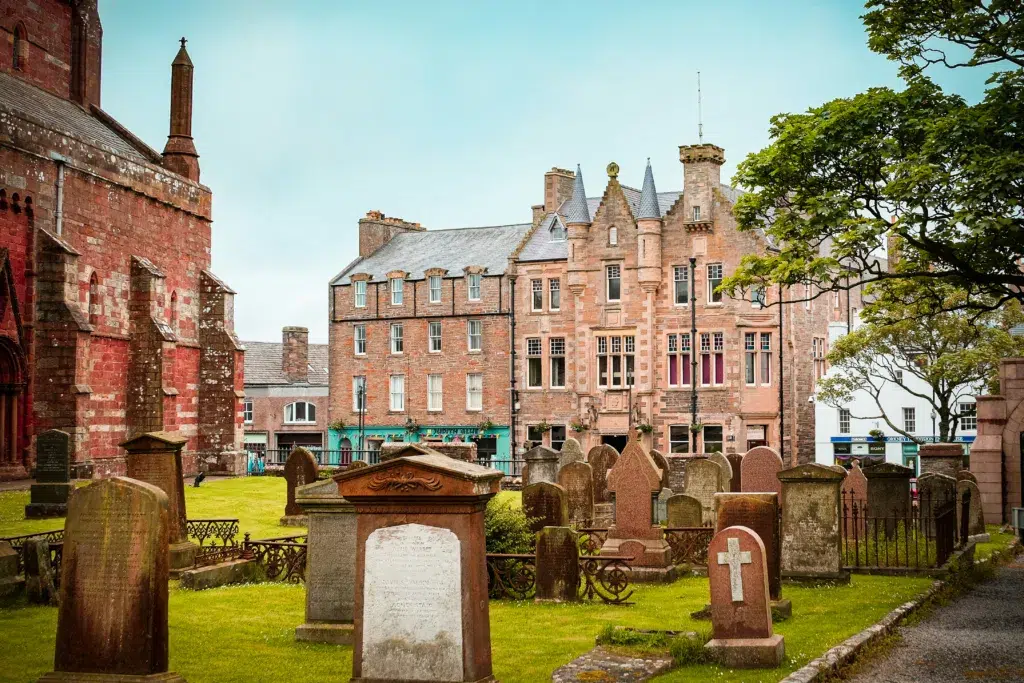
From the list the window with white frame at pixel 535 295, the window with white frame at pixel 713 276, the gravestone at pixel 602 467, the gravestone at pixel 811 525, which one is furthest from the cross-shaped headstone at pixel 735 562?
the window with white frame at pixel 535 295

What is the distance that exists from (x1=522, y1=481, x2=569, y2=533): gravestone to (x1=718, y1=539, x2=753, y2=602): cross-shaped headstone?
23.0 feet

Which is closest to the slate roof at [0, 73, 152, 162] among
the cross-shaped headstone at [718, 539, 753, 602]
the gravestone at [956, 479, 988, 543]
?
the gravestone at [956, 479, 988, 543]

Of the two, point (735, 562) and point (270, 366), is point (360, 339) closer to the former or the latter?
point (270, 366)

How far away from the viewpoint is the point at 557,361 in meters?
56.3

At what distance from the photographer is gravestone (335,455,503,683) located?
9492 millimetres

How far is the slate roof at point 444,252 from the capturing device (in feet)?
195

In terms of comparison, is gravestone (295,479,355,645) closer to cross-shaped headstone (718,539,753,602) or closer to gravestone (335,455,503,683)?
gravestone (335,455,503,683)

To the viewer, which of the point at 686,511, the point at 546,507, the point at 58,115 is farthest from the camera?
the point at 58,115

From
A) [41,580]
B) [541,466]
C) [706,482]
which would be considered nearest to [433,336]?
[541,466]

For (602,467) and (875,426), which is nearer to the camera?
(602,467)

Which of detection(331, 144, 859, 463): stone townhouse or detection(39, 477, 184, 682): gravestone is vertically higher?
detection(331, 144, 859, 463): stone townhouse

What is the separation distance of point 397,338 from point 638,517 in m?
42.5

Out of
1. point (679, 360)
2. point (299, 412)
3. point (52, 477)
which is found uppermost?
point (679, 360)

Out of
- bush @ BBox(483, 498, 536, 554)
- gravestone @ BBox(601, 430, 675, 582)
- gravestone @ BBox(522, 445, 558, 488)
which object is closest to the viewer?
bush @ BBox(483, 498, 536, 554)
